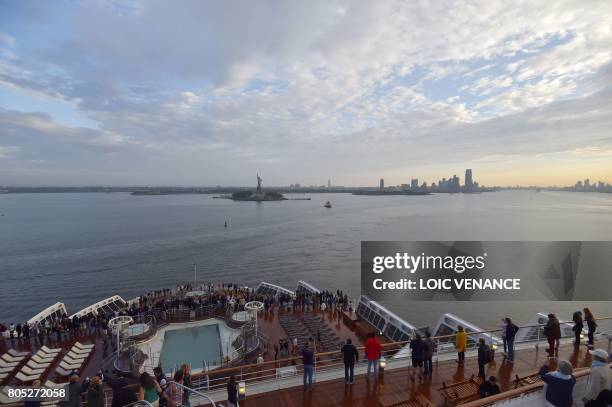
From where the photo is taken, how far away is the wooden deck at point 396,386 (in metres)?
6.99

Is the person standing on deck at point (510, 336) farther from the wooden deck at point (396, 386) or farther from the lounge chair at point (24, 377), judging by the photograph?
the lounge chair at point (24, 377)

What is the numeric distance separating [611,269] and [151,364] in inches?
2023

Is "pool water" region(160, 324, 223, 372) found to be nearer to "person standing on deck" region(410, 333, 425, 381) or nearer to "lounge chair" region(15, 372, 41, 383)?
"lounge chair" region(15, 372, 41, 383)

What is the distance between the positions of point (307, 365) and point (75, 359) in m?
14.1

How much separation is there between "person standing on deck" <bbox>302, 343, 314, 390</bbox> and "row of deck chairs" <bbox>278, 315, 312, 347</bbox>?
9752mm

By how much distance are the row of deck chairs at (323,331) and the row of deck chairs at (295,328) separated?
43cm

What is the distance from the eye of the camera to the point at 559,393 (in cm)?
494

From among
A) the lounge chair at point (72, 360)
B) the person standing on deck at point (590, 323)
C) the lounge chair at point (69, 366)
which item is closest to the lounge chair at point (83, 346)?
the lounge chair at point (72, 360)

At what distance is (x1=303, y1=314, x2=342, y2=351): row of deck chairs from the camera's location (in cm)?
1667

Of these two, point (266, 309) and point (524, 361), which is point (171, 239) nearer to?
point (266, 309)

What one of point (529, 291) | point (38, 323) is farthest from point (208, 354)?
point (529, 291)

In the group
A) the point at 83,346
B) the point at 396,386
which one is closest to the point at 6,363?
the point at 83,346

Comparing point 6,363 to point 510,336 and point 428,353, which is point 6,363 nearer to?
point 428,353

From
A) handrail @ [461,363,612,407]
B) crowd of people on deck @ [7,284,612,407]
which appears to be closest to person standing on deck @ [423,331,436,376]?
crowd of people on deck @ [7,284,612,407]
